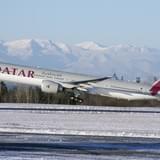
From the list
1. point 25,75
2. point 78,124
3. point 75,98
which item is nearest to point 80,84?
point 75,98

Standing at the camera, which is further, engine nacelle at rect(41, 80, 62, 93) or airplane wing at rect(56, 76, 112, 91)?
airplane wing at rect(56, 76, 112, 91)

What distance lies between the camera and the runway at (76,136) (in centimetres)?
1474

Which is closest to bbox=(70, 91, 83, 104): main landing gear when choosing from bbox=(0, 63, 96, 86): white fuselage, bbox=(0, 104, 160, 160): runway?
bbox=(0, 63, 96, 86): white fuselage

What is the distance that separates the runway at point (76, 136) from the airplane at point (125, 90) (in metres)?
21.7

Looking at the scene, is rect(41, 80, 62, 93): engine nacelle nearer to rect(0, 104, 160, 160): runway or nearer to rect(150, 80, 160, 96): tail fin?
rect(150, 80, 160, 96): tail fin

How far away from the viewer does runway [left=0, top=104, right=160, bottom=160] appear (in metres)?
14.7

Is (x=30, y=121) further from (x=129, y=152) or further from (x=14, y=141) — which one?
(x=129, y=152)

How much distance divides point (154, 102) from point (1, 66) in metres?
12.5

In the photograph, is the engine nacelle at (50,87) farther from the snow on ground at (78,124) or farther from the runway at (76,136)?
the runway at (76,136)

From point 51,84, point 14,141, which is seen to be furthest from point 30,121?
point 51,84

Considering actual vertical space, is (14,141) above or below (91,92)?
below

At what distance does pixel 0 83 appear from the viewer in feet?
166

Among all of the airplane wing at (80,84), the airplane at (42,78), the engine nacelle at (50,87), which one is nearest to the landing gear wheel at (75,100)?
the airplane at (42,78)

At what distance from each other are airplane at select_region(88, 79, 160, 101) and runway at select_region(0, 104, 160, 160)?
71.2ft
